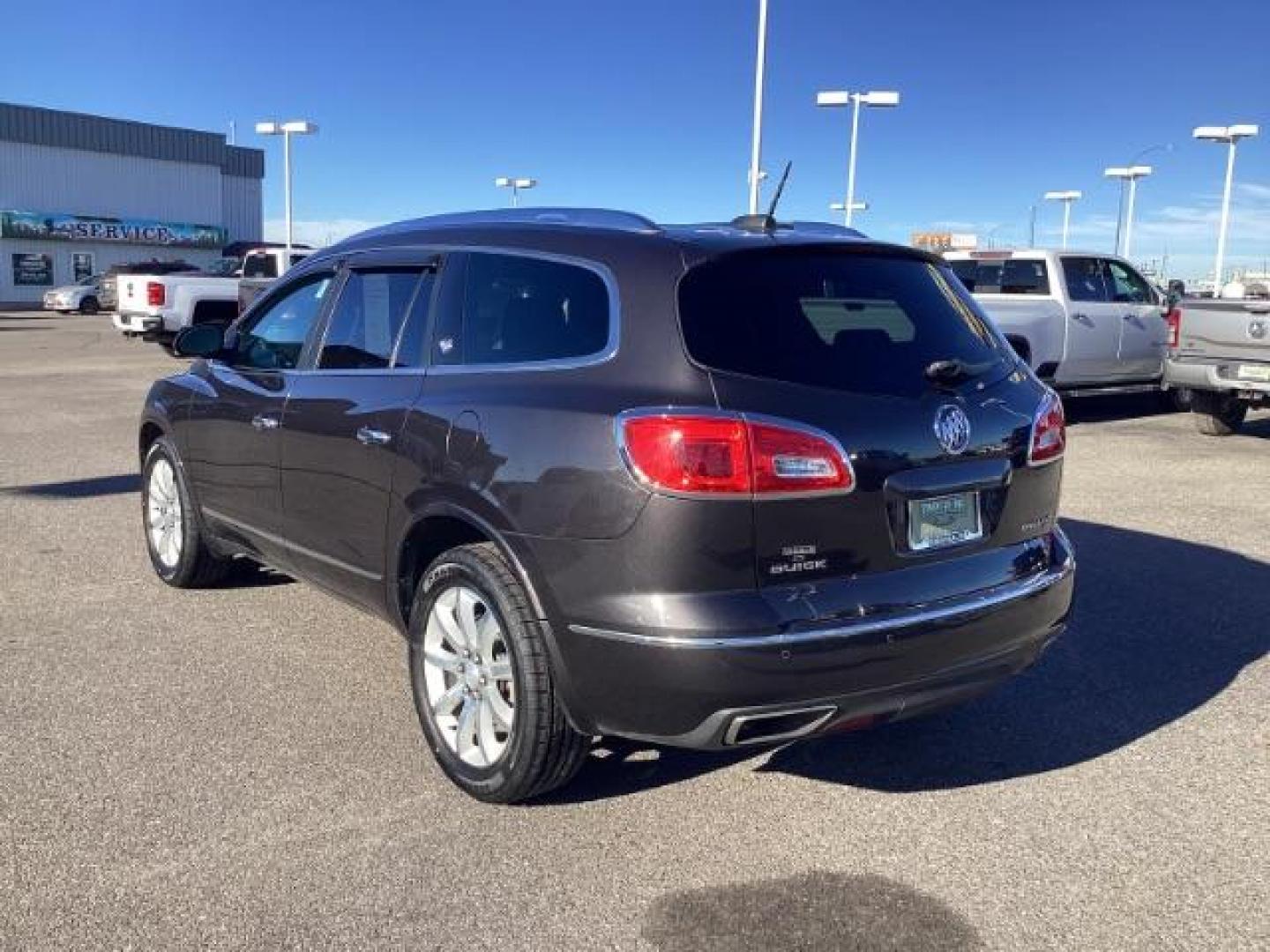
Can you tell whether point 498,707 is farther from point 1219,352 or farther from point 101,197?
point 101,197

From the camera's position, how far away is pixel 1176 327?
11.4 m

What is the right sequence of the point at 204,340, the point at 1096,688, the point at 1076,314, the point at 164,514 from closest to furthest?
the point at 1096,688
the point at 204,340
the point at 164,514
the point at 1076,314

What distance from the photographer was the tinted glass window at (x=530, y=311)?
3.37 meters

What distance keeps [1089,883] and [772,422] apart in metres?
1.55

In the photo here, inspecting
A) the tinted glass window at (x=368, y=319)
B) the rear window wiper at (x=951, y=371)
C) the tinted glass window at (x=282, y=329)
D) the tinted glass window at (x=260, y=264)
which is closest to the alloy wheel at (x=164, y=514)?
the tinted glass window at (x=282, y=329)

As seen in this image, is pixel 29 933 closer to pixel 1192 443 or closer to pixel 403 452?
pixel 403 452

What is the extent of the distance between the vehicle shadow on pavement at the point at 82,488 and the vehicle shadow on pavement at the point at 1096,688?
6.23 metres

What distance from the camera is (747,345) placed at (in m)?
3.13

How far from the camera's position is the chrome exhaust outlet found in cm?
300

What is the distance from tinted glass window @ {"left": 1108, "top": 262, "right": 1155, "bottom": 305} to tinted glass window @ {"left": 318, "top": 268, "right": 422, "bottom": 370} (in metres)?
11.3

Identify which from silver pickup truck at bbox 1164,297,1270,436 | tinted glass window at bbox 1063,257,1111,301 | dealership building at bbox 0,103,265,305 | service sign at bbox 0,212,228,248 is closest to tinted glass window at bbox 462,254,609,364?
silver pickup truck at bbox 1164,297,1270,436

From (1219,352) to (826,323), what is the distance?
9.14 metres

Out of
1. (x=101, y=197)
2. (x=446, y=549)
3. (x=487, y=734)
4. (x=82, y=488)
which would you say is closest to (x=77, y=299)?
(x=101, y=197)

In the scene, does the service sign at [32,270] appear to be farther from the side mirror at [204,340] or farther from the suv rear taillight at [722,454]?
the suv rear taillight at [722,454]
